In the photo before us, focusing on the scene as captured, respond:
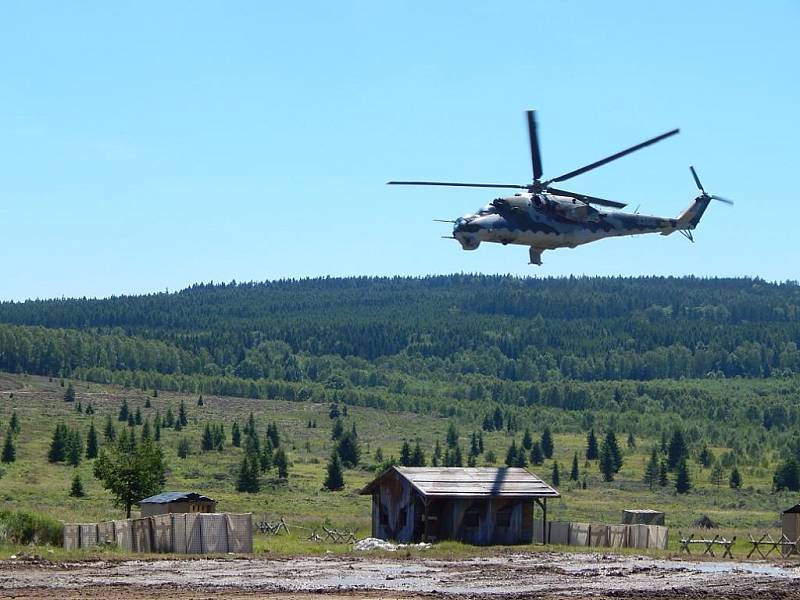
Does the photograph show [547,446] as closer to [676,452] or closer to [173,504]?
[676,452]

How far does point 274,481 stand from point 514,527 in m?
59.0

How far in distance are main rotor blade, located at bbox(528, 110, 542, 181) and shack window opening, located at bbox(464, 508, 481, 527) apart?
42.6 feet

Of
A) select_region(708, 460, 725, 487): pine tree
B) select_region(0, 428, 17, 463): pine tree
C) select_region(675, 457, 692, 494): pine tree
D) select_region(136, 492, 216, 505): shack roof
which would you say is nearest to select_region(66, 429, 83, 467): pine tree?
select_region(0, 428, 17, 463): pine tree

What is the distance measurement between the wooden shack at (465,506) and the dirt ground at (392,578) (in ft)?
23.5

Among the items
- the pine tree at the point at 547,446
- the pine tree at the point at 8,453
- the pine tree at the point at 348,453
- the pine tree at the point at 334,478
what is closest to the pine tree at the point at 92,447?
the pine tree at the point at 8,453

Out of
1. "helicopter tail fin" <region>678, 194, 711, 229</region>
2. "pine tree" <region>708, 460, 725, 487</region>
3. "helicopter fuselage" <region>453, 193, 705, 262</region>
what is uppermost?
"helicopter tail fin" <region>678, 194, 711, 229</region>

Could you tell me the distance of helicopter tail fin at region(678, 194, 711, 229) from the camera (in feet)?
176

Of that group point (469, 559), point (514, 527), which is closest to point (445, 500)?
point (514, 527)

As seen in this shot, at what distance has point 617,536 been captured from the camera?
54.6m

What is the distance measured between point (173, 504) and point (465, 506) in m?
12.0

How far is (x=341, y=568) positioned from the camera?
4269cm

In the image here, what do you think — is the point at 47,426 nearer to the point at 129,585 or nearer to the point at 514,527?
the point at 514,527

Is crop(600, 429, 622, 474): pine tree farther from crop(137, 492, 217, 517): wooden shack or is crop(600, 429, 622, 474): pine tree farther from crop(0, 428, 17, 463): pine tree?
crop(137, 492, 217, 517): wooden shack

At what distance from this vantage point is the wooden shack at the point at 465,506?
54.4 metres
